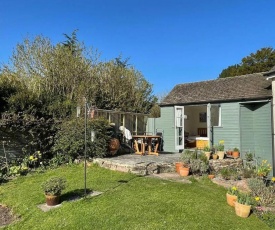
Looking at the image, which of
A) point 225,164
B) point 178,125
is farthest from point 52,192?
point 178,125

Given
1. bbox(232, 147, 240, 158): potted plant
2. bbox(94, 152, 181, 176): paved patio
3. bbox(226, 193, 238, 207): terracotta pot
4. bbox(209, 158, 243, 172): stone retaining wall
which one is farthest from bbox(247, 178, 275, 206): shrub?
bbox(232, 147, 240, 158): potted plant

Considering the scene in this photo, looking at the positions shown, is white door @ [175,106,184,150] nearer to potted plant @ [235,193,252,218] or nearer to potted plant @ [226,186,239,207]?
potted plant @ [226,186,239,207]

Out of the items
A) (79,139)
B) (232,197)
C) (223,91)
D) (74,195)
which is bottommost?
(74,195)

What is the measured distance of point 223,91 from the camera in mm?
12539

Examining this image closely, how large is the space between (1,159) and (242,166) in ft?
32.3

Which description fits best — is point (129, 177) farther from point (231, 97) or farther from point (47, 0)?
point (47, 0)

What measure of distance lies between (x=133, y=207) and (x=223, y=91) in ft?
29.9

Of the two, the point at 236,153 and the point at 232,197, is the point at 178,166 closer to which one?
the point at 232,197

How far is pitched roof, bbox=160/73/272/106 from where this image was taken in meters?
11.2

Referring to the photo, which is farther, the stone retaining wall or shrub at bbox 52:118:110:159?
shrub at bbox 52:118:110:159

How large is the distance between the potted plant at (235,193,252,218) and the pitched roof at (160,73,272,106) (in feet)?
21.9

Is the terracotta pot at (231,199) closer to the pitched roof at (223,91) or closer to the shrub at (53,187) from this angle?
the shrub at (53,187)

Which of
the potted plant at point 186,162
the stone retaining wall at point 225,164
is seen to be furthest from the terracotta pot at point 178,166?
the stone retaining wall at point 225,164

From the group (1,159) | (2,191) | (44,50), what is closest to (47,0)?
(44,50)
